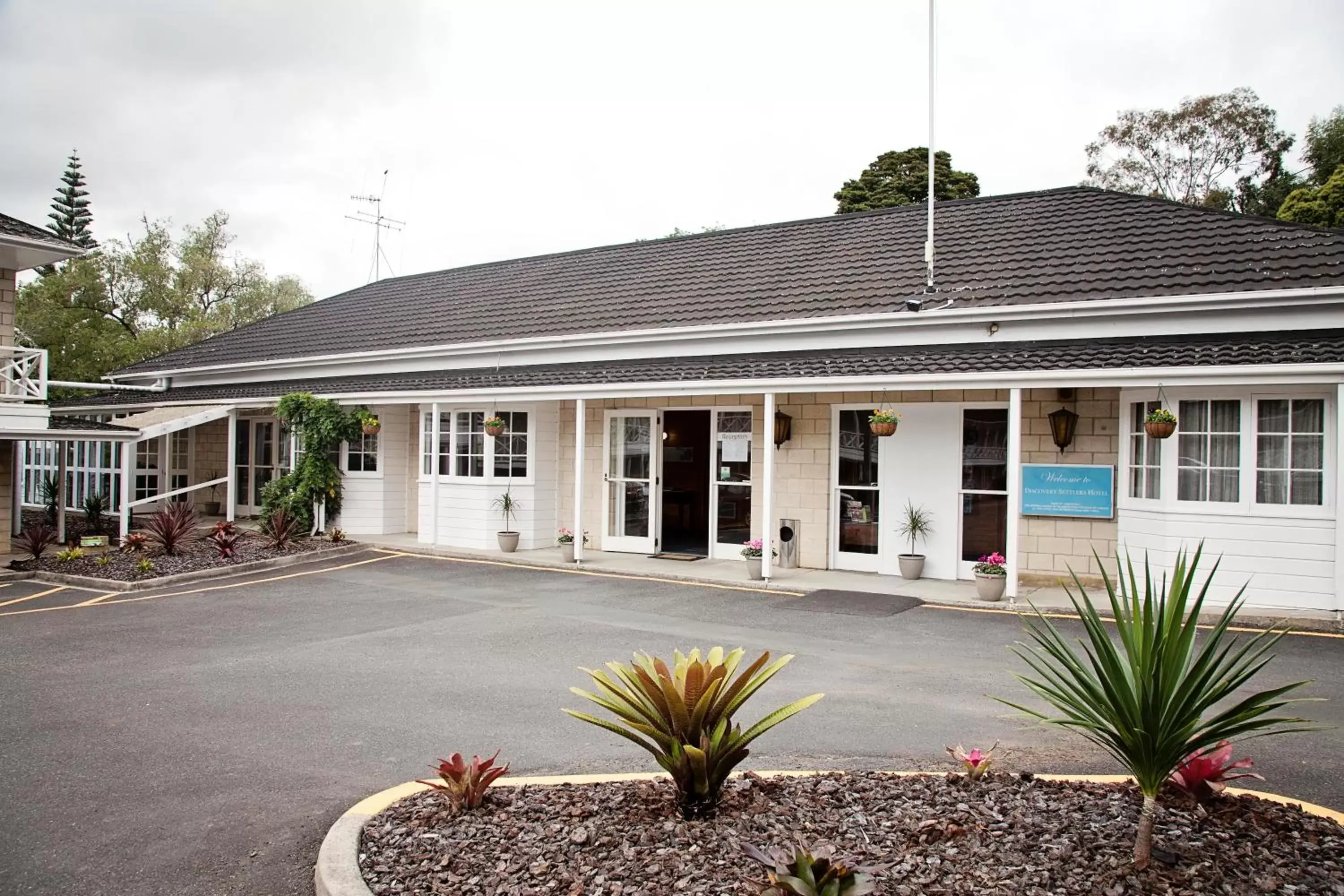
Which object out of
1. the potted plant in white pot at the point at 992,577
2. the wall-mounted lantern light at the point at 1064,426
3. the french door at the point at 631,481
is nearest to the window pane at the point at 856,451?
the potted plant in white pot at the point at 992,577

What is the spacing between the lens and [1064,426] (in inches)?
452

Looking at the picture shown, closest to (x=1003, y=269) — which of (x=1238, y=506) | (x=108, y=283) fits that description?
(x=1238, y=506)

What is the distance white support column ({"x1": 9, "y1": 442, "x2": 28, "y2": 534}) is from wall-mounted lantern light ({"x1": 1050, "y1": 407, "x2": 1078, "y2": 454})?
16.9 metres

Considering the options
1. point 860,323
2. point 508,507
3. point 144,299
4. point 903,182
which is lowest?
point 508,507

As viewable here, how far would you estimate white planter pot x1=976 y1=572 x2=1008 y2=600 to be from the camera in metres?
10.9

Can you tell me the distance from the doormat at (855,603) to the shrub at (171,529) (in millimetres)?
10177

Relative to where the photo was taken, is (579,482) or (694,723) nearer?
(694,723)

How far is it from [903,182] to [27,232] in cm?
3047

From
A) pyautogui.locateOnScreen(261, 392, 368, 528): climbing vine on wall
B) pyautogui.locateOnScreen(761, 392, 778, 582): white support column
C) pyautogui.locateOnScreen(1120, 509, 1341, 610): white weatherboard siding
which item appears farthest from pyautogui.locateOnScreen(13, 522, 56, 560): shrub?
pyautogui.locateOnScreen(1120, 509, 1341, 610): white weatherboard siding

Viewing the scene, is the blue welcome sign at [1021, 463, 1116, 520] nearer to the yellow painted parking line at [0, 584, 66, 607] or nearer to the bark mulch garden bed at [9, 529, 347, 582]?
the bark mulch garden bed at [9, 529, 347, 582]

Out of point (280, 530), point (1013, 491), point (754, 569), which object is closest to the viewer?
point (1013, 491)

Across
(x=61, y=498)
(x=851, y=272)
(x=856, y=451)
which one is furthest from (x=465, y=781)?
(x=61, y=498)

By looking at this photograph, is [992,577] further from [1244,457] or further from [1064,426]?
[1244,457]

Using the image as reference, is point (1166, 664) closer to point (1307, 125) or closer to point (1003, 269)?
point (1003, 269)
